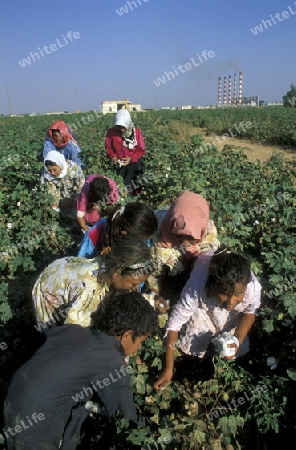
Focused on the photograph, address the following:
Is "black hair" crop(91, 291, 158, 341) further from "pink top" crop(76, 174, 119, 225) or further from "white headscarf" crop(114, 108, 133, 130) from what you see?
"white headscarf" crop(114, 108, 133, 130)

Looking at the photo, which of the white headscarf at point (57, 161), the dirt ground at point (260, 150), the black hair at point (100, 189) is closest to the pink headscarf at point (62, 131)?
the white headscarf at point (57, 161)

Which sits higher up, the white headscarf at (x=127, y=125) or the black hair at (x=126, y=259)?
the white headscarf at (x=127, y=125)

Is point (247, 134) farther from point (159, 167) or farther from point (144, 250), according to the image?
point (144, 250)

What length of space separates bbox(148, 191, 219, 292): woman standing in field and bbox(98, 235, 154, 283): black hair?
1.37ft

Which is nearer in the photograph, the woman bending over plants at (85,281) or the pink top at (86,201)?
the woman bending over plants at (85,281)

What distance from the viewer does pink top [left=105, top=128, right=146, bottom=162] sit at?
5280 millimetres

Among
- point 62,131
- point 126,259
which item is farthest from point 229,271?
point 62,131

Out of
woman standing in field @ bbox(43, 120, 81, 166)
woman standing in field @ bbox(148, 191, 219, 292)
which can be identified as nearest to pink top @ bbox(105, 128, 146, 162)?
woman standing in field @ bbox(43, 120, 81, 166)

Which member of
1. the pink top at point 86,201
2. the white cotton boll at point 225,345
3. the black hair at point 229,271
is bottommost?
the white cotton boll at point 225,345

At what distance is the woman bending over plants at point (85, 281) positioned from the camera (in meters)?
2.12

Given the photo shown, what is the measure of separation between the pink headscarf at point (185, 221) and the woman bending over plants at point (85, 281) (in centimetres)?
39

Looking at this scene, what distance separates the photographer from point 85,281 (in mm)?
2182

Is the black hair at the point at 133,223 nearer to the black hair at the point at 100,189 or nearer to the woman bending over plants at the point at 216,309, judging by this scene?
the woman bending over plants at the point at 216,309

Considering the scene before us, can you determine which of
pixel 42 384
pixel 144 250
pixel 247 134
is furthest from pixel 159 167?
pixel 247 134
